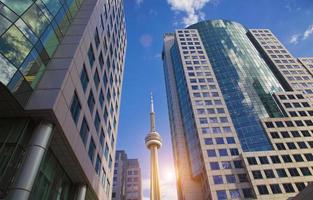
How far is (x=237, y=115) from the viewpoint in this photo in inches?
2815

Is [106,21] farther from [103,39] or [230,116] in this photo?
[230,116]

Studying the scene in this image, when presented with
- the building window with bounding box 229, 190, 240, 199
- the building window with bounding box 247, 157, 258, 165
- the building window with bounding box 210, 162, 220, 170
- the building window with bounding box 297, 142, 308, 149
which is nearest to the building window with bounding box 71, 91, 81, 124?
the building window with bounding box 229, 190, 240, 199

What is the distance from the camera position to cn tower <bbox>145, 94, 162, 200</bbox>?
218 feet

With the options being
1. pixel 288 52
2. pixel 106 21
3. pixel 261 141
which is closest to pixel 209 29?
pixel 288 52

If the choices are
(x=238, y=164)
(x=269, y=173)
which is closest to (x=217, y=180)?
(x=238, y=164)

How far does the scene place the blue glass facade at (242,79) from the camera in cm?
6712

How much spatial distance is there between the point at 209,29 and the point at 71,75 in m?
96.7

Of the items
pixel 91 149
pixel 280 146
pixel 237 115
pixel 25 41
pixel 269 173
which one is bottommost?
pixel 91 149

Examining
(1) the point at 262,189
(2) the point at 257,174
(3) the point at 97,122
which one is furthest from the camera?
(2) the point at 257,174

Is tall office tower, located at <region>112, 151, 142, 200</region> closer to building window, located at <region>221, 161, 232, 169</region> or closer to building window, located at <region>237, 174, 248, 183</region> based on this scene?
building window, located at <region>221, 161, 232, 169</region>

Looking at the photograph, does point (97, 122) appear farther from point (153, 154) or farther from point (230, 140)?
point (153, 154)

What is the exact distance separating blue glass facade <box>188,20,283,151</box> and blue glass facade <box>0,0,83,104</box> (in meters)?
59.2

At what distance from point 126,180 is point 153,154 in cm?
3579

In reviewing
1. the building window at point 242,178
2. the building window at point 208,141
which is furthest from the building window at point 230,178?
Answer: the building window at point 208,141
